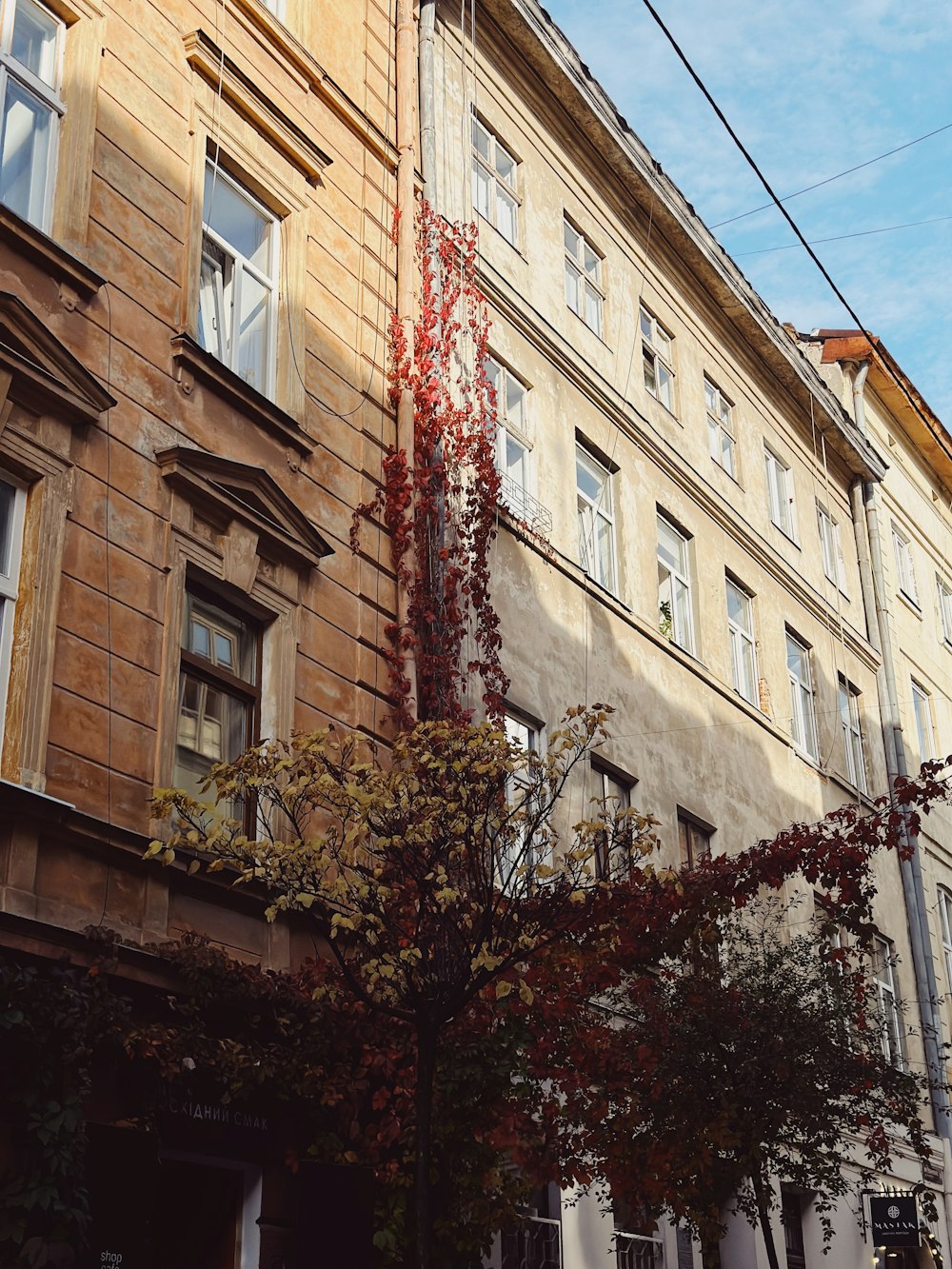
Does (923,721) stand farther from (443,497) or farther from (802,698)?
(443,497)

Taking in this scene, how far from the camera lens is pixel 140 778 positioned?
35.4 ft

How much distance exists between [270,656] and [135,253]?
10.8 feet

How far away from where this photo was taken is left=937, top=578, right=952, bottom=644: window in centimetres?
3369

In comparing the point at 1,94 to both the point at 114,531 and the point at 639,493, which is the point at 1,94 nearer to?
the point at 114,531

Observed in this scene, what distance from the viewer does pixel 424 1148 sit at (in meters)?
9.07

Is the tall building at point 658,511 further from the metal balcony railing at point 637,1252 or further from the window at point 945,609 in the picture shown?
the window at point 945,609

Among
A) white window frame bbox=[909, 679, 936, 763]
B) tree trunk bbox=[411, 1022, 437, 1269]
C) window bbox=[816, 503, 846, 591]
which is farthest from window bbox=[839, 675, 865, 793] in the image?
tree trunk bbox=[411, 1022, 437, 1269]

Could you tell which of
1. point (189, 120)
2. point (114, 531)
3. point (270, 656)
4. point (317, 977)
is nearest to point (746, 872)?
point (317, 977)

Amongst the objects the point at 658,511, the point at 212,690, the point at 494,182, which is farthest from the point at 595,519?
the point at 212,690

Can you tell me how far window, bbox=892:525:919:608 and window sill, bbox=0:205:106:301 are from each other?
73.1 feet

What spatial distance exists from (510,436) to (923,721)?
15909 mm

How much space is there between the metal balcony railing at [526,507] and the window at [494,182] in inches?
129

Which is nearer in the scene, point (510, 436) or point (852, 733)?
point (510, 436)

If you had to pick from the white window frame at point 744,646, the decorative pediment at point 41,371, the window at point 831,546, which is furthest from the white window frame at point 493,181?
the window at point 831,546
